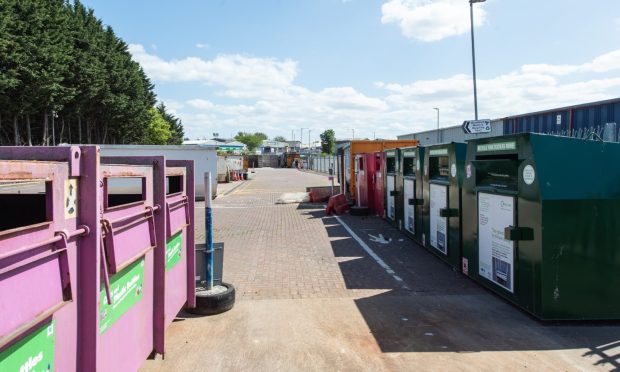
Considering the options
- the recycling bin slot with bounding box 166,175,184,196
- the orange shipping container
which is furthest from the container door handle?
the orange shipping container

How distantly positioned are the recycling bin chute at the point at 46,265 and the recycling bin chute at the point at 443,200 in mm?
6384

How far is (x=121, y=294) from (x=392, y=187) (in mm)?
10678

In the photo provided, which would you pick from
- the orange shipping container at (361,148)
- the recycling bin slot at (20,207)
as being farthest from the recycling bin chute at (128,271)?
the orange shipping container at (361,148)

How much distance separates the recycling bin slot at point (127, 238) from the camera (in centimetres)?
286

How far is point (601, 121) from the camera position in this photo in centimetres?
1196

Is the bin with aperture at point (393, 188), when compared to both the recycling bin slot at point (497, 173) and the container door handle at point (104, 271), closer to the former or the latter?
the recycling bin slot at point (497, 173)

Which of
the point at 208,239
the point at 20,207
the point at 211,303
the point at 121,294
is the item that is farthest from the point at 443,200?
the point at 20,207

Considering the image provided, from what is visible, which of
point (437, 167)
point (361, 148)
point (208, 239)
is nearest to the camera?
point (208, 239)

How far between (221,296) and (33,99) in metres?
30.5

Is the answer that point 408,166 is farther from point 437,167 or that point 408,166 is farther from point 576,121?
point 576,121

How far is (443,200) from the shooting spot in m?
8.58

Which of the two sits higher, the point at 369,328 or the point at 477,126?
the point at 477,126

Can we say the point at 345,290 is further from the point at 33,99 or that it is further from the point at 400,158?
the point at 33,99

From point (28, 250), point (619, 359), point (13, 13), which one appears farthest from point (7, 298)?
point (13, 13)
